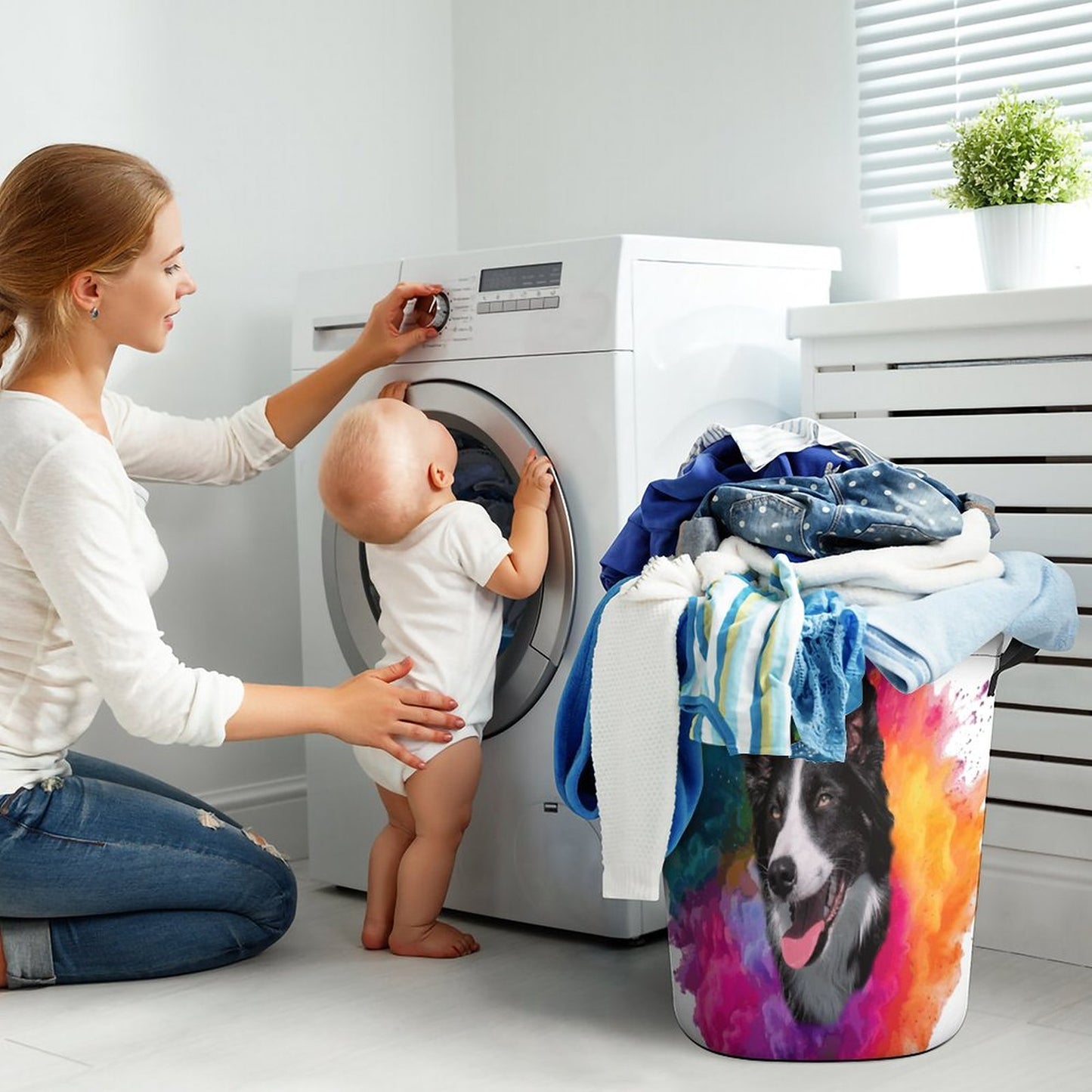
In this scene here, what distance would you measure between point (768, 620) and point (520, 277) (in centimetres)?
78

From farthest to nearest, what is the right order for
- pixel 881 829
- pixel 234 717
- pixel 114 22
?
pixel 114 22 < pixel 234 717 < pixel 881 829

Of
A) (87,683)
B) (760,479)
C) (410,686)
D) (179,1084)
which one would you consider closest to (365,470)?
(410,686)

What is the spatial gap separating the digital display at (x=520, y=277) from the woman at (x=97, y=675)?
0.42 m

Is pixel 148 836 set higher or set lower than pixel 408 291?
lower

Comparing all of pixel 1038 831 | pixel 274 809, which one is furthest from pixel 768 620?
pixel 274 809

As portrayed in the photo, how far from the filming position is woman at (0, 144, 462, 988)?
5.60ft

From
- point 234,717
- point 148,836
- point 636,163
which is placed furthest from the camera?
point 636,163

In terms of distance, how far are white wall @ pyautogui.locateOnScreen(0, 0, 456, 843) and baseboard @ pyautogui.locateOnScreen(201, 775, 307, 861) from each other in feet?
0.05

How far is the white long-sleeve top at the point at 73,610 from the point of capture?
169cm

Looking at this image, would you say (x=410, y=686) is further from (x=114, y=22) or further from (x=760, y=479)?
(x=114, y=22)

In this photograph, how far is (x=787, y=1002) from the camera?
1.53 m

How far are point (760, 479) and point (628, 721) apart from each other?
1.02 feet

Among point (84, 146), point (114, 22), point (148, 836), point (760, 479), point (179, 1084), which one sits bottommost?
point (179, 1084)

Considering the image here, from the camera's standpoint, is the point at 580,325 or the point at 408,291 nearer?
the point at 580,325
